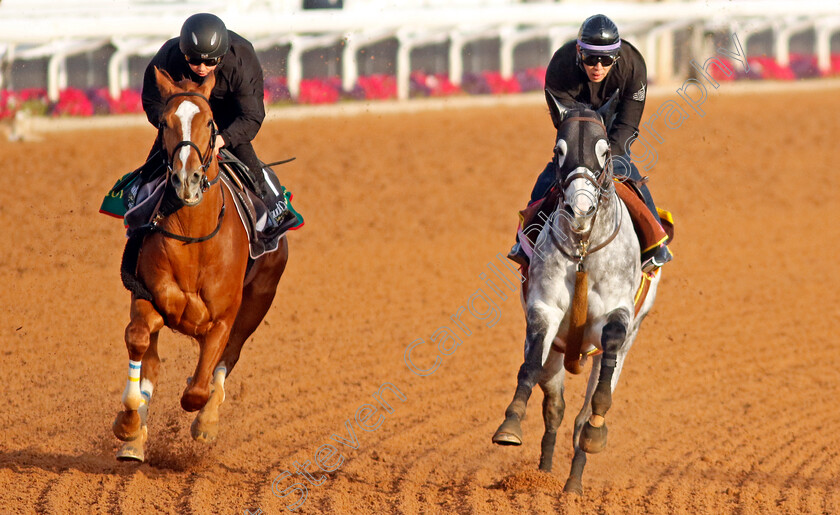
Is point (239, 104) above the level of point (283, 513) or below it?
above

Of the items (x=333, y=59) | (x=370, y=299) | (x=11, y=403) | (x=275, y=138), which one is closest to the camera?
(x=11, y=403)

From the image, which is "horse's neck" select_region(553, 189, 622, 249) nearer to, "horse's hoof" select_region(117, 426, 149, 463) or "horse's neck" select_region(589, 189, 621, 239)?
"horse's neck" select_region(589, 189, 621, 239)

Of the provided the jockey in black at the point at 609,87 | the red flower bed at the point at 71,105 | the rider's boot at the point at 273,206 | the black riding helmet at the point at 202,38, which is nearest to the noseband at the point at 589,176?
the jockey in black at the point at 609,87

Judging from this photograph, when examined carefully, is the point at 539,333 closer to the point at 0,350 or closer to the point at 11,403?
the point at 11,403

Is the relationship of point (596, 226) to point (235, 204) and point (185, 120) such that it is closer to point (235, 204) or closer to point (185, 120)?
point (235, 204)

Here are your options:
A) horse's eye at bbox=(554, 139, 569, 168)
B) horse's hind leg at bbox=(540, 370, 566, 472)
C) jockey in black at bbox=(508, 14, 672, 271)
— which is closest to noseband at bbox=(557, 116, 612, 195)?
horse's eye at bbox=(554, 139, 569, 168)

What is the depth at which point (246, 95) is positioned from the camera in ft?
23.1

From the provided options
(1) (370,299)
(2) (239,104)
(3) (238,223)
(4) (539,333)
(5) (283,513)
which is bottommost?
(1) (370,299)

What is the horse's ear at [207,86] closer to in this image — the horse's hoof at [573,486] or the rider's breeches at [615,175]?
the rider's breeches at [615,175]

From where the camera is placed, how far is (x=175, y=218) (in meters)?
6.22

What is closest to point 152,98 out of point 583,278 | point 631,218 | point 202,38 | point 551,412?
point 202,38

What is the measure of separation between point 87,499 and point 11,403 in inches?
96.8

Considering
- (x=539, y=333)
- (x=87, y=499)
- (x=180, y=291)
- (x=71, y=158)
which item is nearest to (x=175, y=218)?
(x=180, y=291)

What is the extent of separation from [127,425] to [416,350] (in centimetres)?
433
